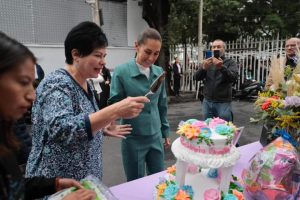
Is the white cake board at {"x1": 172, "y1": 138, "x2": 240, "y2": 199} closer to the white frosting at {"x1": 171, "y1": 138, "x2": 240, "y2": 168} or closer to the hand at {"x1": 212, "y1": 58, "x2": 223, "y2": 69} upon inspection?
the white frosting at {"x1": 171, "y1": 138, "x2": 240, "y2": 168}

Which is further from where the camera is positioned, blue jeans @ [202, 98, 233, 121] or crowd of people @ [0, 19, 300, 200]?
blue jeans @ [202, 98, 233, 121]

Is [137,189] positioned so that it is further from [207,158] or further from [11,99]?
[11,99]

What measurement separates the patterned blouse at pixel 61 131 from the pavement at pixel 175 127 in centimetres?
198

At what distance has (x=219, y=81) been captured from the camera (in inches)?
142

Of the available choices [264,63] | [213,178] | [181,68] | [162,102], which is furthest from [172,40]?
[213,178]

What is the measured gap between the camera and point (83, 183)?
111 centimetres

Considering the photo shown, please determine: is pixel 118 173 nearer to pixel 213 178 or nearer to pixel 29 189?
pixel 213 178

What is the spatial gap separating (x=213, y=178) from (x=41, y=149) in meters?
0.74

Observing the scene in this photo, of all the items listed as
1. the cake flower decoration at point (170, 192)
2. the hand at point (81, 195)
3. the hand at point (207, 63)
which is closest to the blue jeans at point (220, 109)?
the hand at point (207, 63)

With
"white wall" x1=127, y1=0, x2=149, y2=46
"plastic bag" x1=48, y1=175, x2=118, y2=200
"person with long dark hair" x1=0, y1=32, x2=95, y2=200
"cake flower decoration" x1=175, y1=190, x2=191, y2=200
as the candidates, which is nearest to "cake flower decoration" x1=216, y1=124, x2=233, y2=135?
"cake flower decoration" x1=175, y1=190, x2=191, y2=200

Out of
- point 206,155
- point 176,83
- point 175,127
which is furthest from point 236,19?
point 206,155

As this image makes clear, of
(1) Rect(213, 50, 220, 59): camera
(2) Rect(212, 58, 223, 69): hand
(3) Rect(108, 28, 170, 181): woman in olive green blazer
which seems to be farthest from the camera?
(1) Rect(213, 50, 220, 59): camera

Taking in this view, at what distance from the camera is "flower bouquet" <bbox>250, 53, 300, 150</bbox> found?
5.08 feet

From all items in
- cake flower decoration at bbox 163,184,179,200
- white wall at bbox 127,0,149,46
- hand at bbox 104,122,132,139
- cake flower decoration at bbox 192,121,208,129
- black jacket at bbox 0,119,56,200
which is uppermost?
white wall at bbox 127,0,149,46
